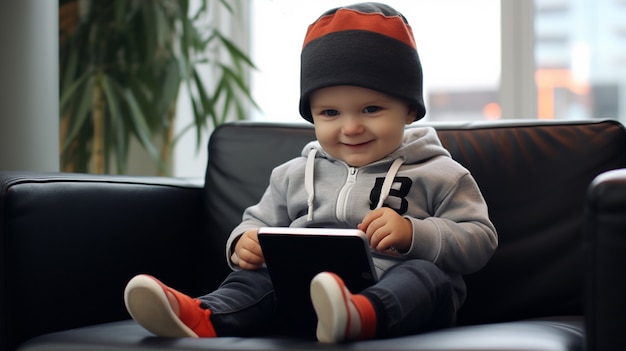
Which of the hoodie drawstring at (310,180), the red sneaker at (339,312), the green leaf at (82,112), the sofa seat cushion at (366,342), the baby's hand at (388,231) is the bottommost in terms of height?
the sofa seat cushion at (366,342)

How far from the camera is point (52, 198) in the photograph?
4.40 ft

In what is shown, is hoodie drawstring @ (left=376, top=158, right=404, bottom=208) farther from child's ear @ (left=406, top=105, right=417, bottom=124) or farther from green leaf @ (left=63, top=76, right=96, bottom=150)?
green leaf @ (left=63, top=76, right=96, bottom=150)

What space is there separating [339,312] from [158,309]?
256 millimetres

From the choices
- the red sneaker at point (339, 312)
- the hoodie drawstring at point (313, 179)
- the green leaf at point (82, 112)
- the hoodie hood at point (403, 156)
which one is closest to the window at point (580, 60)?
the hoodie hood at point (403, 156)

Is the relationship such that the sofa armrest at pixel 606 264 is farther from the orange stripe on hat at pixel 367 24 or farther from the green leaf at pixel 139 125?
the green leaf at pixel 139 125

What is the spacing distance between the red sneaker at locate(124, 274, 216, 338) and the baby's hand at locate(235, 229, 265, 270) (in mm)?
213

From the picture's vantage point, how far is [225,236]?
167 centimetres

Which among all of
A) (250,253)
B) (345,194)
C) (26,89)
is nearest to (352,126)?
(345,194)

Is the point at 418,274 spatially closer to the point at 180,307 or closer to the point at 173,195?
the point at 180,307

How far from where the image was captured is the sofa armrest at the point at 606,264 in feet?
3.04

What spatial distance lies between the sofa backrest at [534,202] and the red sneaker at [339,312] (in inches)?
19.0

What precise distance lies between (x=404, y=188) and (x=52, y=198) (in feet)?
1.81

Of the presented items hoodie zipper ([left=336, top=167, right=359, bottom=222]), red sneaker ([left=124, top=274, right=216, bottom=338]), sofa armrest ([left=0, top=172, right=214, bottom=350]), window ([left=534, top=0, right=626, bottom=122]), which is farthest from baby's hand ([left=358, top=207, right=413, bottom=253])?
window ([left=534, top=0, right=626, bottom=122])

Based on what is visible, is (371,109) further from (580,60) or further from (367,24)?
(580,60)
